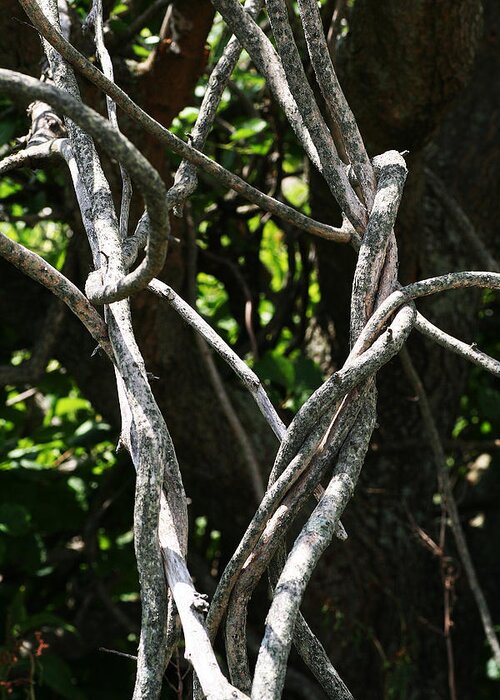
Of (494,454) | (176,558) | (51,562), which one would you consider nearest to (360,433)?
(176,558)

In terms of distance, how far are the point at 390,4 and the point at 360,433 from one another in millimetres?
1237

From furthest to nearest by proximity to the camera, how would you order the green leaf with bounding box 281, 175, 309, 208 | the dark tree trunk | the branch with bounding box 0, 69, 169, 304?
the green leaf with bounding box 281, 175, 309, 208 → the dark tree trunk → the branch with bounding box 0, 69, 169, 304

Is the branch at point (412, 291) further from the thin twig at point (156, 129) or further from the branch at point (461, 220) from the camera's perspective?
the branch at point (461, 220)

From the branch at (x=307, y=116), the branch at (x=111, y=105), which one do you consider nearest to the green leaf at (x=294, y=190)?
the branch at (x=111, y=105)

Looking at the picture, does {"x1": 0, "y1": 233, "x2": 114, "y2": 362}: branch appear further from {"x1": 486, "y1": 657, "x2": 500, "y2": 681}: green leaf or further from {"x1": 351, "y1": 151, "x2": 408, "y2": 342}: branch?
{"x1": 486, "y1": 657, "x2": 500, "y2": 681}: green leaf

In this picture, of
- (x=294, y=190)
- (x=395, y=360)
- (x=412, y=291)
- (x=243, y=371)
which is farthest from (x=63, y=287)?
(x=294, y=190)

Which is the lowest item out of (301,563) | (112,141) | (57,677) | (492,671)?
(301,563)

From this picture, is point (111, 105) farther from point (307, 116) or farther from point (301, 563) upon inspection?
point (301, 563)

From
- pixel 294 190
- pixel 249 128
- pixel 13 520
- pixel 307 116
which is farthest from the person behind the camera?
pixel 294 190

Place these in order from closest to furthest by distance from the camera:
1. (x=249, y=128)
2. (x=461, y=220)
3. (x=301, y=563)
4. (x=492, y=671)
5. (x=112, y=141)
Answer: (x=112, y=141) < (x=301, y=563) < (x=249, y=128) < (x=461, y=220) < (x=492, y=671)

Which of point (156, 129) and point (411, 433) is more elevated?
point (411, 433)

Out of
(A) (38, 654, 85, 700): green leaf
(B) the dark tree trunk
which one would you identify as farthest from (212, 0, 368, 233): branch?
(A) (38, 654, 85, 700): green leaf

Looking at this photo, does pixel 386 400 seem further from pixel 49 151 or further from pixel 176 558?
pixel 176 558

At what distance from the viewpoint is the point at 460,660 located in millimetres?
2459
